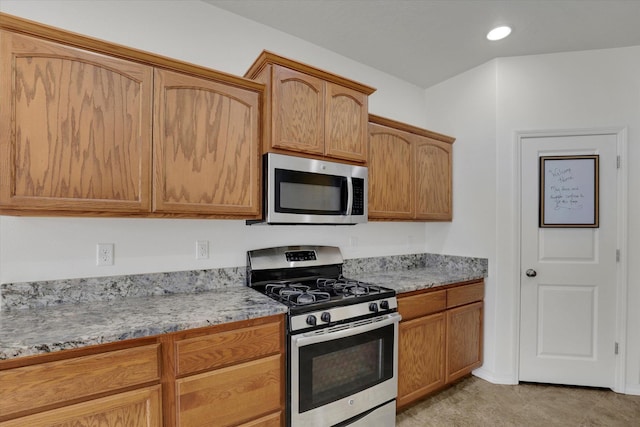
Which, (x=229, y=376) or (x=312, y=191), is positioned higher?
(x=312, y=191)

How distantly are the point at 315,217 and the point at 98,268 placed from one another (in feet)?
4.16

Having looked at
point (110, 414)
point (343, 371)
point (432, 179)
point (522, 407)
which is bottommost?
point (522, 407)

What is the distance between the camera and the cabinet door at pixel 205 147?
163 centimetres

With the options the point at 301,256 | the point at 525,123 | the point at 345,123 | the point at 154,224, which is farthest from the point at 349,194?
the point at 525,123

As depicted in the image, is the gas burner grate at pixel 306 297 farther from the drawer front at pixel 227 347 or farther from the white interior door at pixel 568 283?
the white interior door at pixel 568 283

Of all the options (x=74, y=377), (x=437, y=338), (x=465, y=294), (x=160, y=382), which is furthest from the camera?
(x=465, y=294)

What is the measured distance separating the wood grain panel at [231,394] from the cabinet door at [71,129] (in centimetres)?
89

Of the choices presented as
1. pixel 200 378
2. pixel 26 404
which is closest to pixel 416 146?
pixel 200 378

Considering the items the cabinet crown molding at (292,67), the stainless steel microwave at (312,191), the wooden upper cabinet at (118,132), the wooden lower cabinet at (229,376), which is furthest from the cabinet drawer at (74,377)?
the cabinet crown molding at (292,67)

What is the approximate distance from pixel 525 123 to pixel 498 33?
2.65ft

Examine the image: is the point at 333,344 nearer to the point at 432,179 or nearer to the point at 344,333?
the point at 344,333

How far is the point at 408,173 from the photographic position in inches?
107

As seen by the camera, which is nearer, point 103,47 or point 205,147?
point 103,47

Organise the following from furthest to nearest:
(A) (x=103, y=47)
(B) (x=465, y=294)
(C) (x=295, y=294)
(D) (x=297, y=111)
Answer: (B) (x=465, y=294) < (D) (x=297, y=111) < (C) (x=295, y=294) < (A) (x=103, y=47)
